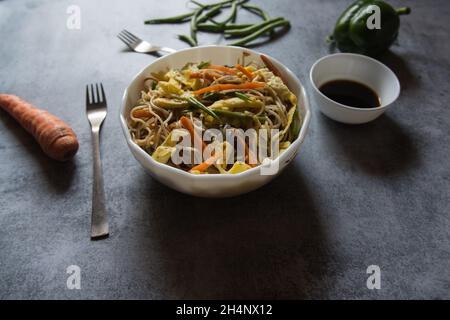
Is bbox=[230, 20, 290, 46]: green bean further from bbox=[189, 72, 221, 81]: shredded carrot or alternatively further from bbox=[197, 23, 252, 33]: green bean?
bbox=[189, 72, 221, 81]: shredded carrot

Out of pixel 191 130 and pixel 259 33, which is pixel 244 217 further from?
pixel 259 33

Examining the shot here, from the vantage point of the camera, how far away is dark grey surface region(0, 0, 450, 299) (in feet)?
3.28

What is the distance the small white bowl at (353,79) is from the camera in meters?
1.32

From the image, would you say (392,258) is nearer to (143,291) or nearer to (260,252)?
(260,252)

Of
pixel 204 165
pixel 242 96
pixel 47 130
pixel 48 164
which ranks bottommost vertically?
pixel 48 164

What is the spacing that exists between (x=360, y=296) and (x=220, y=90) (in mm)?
761

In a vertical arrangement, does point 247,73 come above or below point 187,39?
above

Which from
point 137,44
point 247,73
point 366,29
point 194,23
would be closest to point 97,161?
point 247,73

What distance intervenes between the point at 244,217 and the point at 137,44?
1.11 metres

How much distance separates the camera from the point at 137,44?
1.76 meters

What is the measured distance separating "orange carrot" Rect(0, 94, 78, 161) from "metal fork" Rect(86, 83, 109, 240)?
83 mm

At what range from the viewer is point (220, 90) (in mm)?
1198

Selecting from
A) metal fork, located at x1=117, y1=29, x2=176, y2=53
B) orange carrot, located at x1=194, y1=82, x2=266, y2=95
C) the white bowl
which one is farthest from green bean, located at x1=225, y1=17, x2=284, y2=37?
orange carrot, located at x1=194, y1=82, x2=266, y2=95
